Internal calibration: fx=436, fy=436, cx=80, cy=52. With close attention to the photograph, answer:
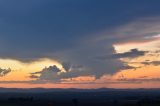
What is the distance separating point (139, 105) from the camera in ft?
370

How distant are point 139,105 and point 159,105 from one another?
16.9ft

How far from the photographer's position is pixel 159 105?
111m

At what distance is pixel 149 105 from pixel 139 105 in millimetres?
2761

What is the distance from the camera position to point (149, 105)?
114 m

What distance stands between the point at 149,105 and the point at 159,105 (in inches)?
126
